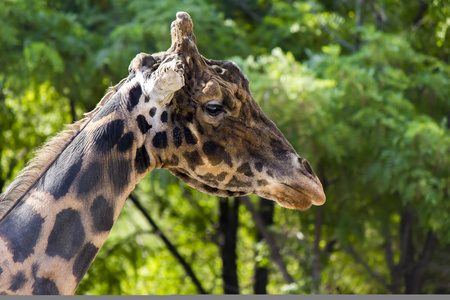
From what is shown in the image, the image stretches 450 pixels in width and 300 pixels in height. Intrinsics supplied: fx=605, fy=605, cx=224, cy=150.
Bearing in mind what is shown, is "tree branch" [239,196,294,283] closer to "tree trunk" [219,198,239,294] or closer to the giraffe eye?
"tree trunk" [219,198,239,294]

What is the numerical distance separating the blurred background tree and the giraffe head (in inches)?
163

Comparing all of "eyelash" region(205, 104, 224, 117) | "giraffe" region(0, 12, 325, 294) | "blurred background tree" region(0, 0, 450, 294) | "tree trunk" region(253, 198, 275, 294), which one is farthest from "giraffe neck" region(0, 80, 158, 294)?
"tree trunk" region(253, 198, 275, 294)

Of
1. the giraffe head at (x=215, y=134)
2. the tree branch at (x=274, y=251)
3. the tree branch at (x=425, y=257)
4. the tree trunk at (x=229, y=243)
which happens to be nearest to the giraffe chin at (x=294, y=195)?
the giraffe head at (x=215, y=134)

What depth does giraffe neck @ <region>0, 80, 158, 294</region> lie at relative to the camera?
2.55 m

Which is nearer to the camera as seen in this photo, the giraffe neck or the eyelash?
the giraffe neck

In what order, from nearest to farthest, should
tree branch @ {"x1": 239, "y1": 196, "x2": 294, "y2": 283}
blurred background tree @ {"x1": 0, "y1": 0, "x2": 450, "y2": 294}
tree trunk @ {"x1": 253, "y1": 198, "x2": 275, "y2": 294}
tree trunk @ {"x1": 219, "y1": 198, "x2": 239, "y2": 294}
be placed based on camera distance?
blurred background tree @ {"x1": 0, "y1": 0, "x2": 450, "y2": 294}, tree branch @ {"x1": 239, "y1": 196, "x2": 294, "y2": 283}, tree trunk @ {"x1": 253, "y1": 198, "x2": 275, "y2": 294}, tree trunk @ {"x1": 219, "y1": 198, "x2": 239, "y2": 294}

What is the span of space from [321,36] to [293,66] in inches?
104

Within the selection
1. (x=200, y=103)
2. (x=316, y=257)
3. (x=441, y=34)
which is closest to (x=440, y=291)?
(x=316, y=257)

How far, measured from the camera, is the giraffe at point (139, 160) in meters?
2.61

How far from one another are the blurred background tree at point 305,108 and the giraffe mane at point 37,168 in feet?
14.2

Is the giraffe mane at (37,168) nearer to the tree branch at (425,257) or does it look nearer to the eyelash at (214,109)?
the eyelash at (214,109)

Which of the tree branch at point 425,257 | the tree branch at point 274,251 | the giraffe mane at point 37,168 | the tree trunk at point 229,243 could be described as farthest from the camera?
the tree trunk at point 229,243

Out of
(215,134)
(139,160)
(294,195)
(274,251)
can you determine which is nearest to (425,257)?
(274,251)

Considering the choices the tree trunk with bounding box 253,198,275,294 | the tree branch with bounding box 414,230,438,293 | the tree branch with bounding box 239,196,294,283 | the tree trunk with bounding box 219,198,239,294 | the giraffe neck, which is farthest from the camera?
the tree trunk with bounding box 219,198,239,294
